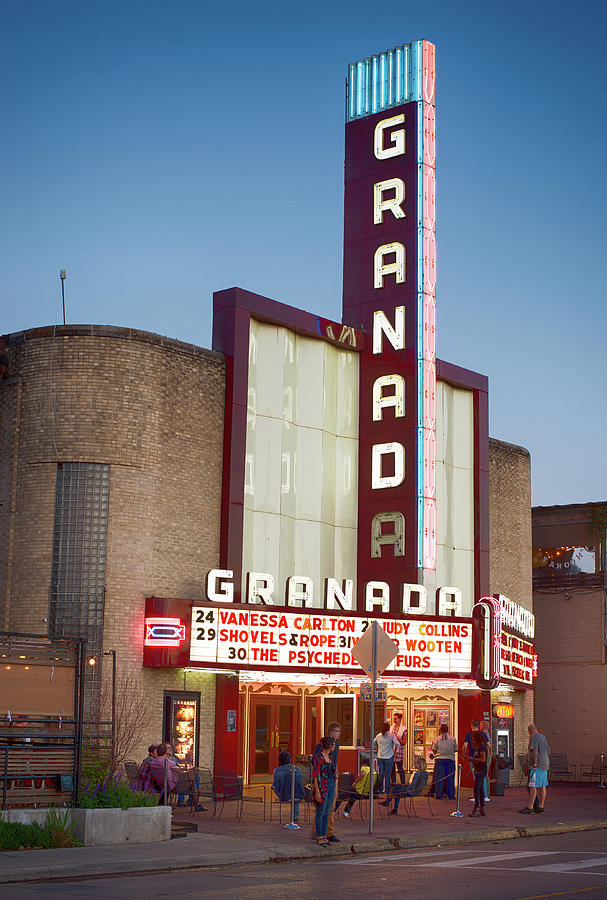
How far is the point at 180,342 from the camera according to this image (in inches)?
1014

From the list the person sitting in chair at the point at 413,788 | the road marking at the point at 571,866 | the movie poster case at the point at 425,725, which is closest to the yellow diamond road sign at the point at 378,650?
the person sitting in chair at the point at 413,788

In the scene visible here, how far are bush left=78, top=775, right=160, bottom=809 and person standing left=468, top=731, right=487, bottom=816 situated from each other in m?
7.20

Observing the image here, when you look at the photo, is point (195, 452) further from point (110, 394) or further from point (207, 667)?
point (207, 667)

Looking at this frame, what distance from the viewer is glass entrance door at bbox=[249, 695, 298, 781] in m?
27.5

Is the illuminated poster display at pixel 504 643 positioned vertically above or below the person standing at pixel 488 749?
above

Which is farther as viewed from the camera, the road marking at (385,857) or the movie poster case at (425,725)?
the movie poster case at (425,725)

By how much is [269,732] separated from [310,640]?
147 inches

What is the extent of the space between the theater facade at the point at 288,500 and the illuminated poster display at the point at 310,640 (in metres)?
0.05

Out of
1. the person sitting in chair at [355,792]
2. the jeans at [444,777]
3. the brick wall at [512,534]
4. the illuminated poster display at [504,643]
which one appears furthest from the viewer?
the brick wall at [512,534]

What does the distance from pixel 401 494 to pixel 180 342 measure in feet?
22.2

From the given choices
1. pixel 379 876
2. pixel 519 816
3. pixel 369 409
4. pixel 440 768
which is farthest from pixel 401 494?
pixel 379 876

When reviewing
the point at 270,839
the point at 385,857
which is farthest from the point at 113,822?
the point at 385,857

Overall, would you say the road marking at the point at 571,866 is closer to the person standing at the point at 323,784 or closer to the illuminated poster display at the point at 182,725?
the person standing at the point at 323,784

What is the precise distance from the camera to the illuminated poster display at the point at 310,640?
24.3m
